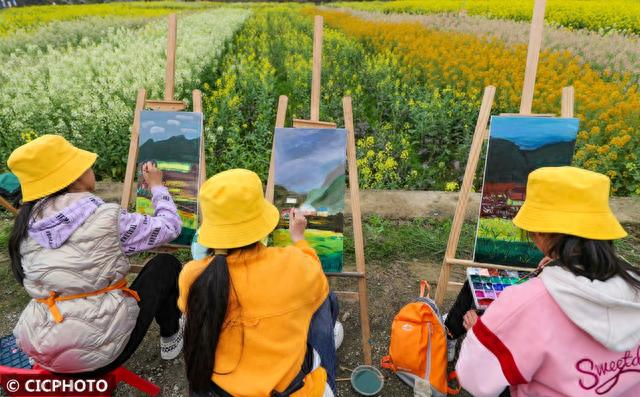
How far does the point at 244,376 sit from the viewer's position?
5.65 ft

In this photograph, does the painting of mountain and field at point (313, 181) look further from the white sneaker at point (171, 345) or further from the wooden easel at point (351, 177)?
the white sneaker at point (171, 345)

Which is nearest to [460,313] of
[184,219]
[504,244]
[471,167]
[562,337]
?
[504,244]

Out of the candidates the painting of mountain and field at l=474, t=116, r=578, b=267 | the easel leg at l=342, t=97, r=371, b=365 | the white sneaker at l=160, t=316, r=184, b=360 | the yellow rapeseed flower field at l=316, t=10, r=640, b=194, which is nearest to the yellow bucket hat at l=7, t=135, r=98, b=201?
the white sneaker at l=160, t=316, r=184, b=360

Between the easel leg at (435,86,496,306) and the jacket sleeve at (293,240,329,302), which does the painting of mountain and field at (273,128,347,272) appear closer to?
the easel leg at (435,86,496,306)

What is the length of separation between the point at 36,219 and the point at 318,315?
4.65 feet

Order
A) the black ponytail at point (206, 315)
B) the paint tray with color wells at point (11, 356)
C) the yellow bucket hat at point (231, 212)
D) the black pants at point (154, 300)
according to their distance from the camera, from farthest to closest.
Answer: the paint tray with color wells at point (11, 356) < the black pants at point (154, 300) < the yellow bucket hat at point (231, 212) < the black ponytail at point (206, 315)

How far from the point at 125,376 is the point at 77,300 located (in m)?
0.66

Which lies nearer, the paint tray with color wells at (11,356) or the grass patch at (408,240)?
the paint tray with color wells at (11,356)

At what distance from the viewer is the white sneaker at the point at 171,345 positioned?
9.55 ft

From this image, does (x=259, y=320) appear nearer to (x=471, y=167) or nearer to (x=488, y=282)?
(x=488, y=282)

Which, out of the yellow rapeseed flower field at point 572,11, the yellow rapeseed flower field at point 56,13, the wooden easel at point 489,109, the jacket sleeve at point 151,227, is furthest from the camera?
the yellow rapeseed flower field at point 56,13

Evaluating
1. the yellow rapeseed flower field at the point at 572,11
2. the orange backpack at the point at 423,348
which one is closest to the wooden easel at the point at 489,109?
the orange backpack at the point at 423,348

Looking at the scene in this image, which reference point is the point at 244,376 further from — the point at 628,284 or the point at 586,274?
the point at 628,284

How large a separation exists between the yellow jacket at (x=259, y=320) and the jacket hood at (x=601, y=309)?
96cm
